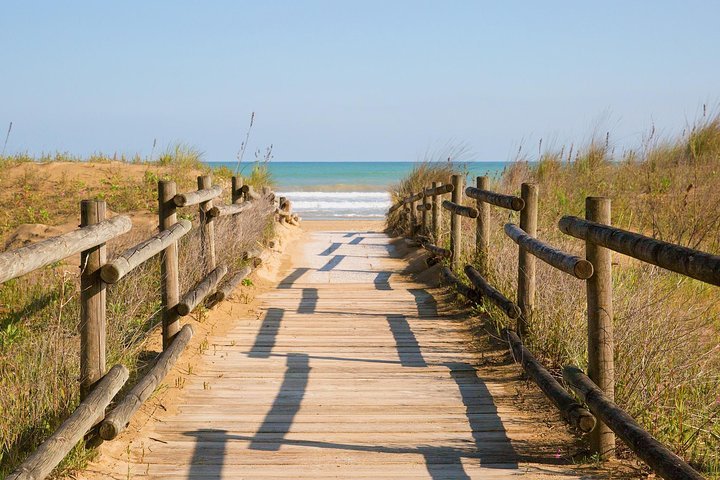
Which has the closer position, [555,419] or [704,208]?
[555,419]

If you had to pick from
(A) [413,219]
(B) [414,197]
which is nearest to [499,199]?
(B) [414,197]

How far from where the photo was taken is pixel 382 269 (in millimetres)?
13648

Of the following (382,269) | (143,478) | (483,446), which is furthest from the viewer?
(382,269)

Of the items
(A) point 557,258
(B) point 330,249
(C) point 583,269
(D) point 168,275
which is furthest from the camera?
(B) point 330,249

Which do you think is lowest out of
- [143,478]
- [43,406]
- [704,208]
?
[143,478]

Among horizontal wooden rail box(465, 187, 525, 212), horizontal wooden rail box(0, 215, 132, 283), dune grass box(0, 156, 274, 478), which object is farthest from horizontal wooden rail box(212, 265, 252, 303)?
horizontal wooden rail box(0, 215, 132, 283)

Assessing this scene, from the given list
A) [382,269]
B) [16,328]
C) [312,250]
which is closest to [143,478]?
[16,328]

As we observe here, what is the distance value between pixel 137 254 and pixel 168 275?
5.33 feet

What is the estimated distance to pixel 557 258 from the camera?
519 centimetres

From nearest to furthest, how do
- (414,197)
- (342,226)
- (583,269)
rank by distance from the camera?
(583,269) → (414,197) → (342,226)

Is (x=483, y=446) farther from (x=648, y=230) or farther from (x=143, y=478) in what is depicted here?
(x=648, y=230)

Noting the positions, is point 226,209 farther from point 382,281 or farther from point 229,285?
point 382,281

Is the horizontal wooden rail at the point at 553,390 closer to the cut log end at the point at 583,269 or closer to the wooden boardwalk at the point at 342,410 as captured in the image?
the wooden boardwalk at the point at 342,410

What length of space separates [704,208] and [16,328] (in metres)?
7.99
